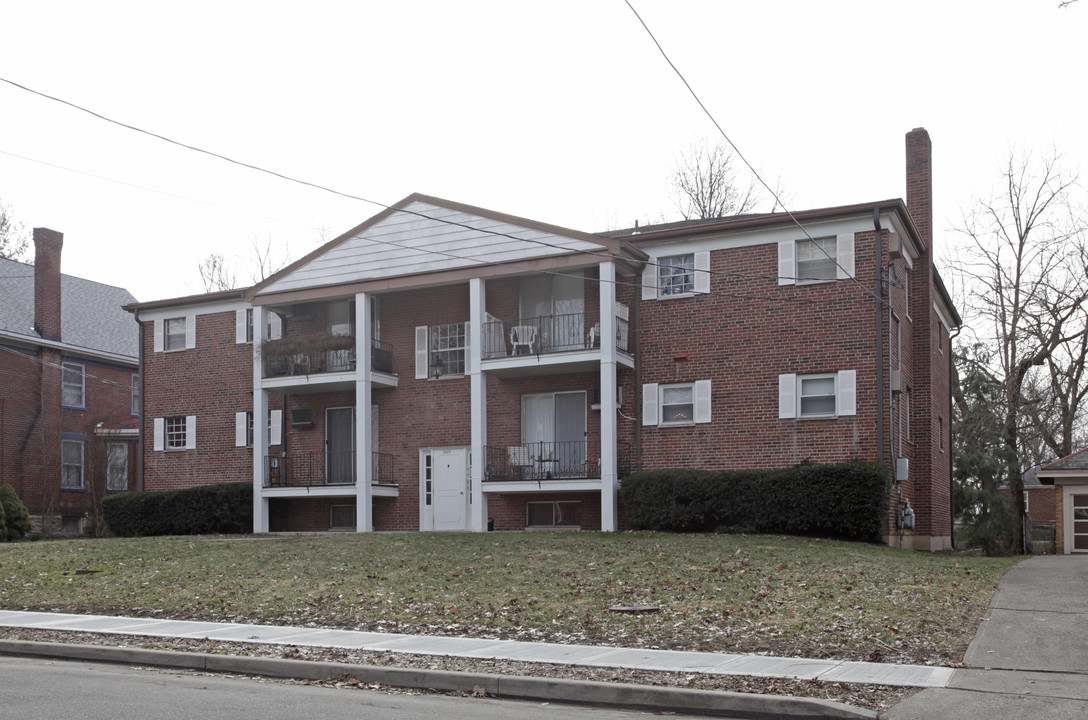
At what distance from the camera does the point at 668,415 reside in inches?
947

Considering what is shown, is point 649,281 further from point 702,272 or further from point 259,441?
point 259,441

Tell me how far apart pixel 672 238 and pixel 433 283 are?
582cm

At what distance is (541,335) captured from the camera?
2473cm

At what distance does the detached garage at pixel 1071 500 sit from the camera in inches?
1176

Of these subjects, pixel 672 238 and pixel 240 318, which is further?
pixel 240 318

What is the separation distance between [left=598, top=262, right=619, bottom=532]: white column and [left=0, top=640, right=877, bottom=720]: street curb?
14.0 m

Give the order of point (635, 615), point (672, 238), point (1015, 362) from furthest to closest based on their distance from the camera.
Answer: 1. point (1015, 362)
2. point (672, 238)
3. point (635, 615)

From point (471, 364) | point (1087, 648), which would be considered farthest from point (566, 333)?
point (1087, 648)

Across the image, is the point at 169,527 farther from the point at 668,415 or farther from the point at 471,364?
the point at 668,415

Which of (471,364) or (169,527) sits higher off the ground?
(471,364)

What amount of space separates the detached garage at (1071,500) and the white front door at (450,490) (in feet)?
53.8

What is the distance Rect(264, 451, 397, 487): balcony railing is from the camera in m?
27.6

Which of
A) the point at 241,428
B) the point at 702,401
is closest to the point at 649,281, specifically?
the point at 702,401

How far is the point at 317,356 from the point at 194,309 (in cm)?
523
